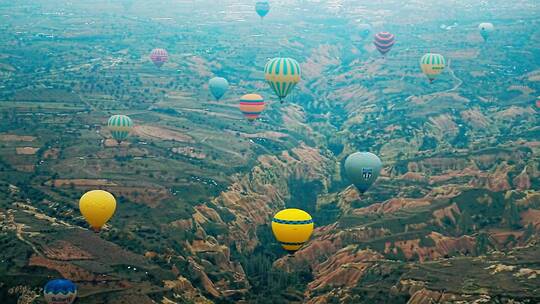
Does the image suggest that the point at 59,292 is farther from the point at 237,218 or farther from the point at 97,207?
the point at 237,218

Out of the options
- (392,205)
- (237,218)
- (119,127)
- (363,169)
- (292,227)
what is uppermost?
(363,169)

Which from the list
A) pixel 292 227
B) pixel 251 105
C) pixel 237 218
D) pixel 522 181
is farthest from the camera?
pixel 251 105

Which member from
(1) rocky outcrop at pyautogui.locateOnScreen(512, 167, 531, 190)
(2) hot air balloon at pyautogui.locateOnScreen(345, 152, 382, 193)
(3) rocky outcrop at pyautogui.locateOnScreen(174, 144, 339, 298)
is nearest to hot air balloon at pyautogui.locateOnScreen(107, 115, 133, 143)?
(3) rocky outcrop at pyautogui.locateOnScreen(174, 144, 339, 298)

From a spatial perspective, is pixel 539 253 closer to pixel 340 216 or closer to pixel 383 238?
pixel 383 238

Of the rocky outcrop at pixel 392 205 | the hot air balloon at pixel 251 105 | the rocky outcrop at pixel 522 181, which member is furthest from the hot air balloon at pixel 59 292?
the hot air balloon at pixel 251 105

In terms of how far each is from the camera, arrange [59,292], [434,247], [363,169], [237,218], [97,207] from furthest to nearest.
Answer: [237,218] → [363,169] → [434,247] → [97,207] → [59,292]

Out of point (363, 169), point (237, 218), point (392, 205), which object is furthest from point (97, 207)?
point (392, 205)
